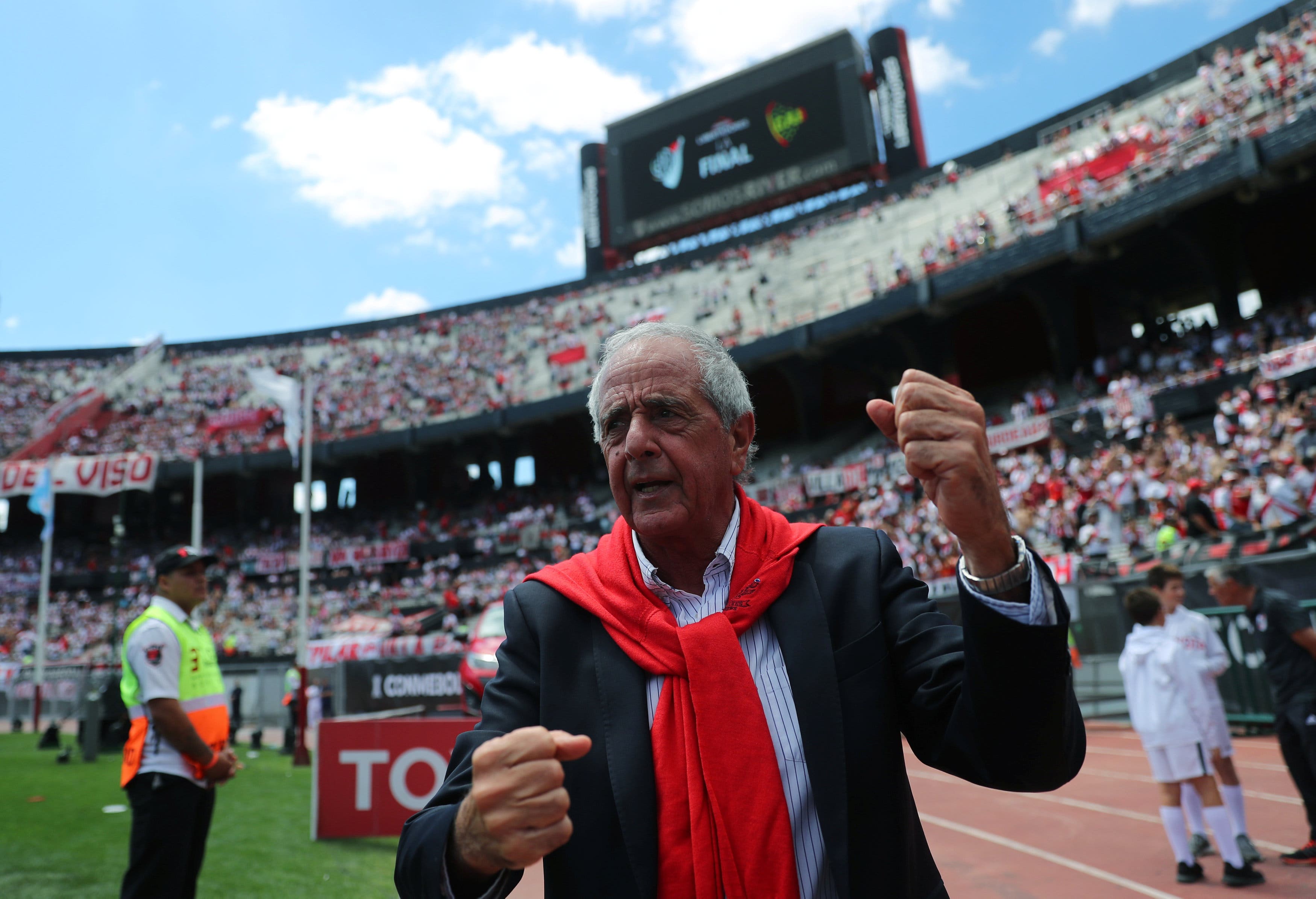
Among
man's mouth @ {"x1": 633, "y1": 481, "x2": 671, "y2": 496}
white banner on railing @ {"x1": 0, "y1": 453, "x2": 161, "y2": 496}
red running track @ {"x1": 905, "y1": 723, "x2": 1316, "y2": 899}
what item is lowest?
red running track @ {"x1": 905, "y1": 723, "x2": 1316, "y2": 899}

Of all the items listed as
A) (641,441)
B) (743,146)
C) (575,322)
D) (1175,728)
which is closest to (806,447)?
(575,322)

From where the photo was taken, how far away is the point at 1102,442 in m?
19.2

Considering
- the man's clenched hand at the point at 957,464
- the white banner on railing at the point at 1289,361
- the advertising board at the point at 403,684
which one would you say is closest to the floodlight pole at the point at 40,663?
the advertising board at the point at 403,684

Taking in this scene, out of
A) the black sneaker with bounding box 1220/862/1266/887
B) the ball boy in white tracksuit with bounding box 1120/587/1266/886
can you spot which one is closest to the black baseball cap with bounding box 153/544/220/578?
the ball boy in white tracksuit with bounding box 1120/587/1266/886

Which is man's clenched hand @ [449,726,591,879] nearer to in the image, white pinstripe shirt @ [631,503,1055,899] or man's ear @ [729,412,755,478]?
white pinstripe shirt @ [631,503,1055,899]

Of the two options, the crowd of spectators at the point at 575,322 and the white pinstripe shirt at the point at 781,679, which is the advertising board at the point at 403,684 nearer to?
the white pinstripe shirt at the point at 781,679

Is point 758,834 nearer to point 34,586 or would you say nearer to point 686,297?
point 686,297

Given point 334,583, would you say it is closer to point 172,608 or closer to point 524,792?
point 172,608

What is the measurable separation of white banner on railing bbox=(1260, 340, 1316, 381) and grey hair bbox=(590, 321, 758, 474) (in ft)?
59.2

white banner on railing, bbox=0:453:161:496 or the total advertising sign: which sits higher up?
white banner on railing, bbox=0:453:161:496

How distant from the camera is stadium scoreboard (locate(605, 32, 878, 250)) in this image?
127 ft

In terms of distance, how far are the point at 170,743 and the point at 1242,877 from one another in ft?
20.7

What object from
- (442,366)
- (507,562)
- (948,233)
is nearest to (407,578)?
(507,562)

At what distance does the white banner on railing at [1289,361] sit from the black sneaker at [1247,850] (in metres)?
13.5
